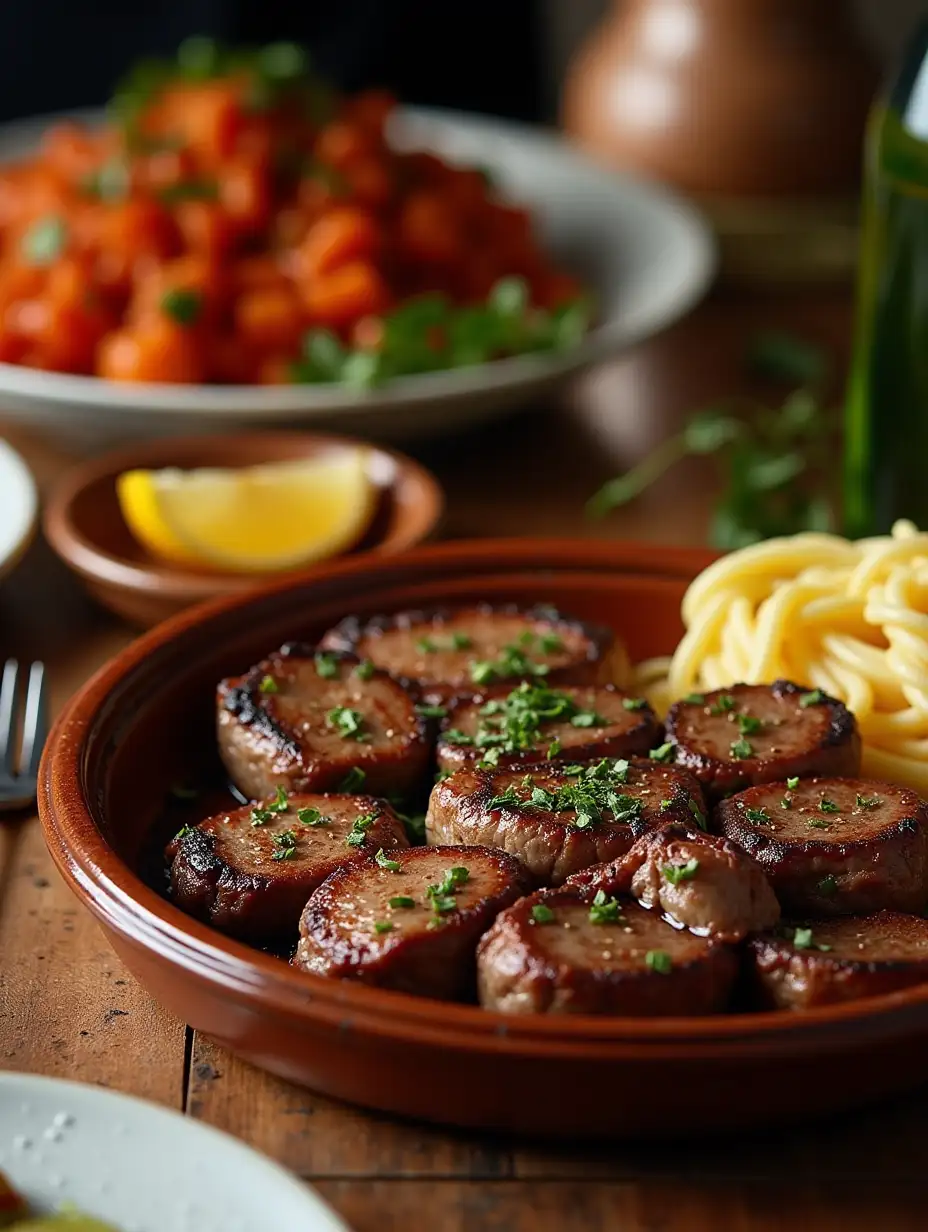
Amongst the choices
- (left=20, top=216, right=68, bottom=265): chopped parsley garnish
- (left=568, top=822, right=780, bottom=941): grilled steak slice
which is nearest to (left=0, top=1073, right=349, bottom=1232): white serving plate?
(left=568, top=822, right=780, bottom=941): grilled steak slice

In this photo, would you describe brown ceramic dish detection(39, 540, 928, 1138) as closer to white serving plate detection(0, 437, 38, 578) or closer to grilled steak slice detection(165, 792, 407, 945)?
grilled steak slice detection(165, 792, 407, 945)

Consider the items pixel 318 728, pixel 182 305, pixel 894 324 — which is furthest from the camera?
pixel 182 305

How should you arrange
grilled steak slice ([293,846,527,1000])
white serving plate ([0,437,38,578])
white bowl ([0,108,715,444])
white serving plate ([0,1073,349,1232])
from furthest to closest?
white bowl ([0,108,715,444]) → white serving plate ([0,437,38,578]) → grilled steak slice ([293,846,527,1000]) → white serving plate ([0,1073,349,1232])

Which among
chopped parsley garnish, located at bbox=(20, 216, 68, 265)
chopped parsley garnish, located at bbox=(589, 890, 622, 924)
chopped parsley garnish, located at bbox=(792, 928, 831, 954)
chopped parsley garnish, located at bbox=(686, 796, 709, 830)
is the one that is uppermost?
chopped parsley garnish, located at bbox=(589, 890, 622, 924)

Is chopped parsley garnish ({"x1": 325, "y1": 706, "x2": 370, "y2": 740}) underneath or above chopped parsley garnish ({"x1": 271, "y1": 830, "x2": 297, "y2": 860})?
underneath

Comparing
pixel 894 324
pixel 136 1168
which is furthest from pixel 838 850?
pixel 894 324

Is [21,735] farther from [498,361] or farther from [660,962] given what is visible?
[498,361]

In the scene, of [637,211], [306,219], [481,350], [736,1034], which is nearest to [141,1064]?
[736,1034]

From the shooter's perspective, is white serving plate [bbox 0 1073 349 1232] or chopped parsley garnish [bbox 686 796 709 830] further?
chopped parsley garnish [bbox 686 796 709 830]
